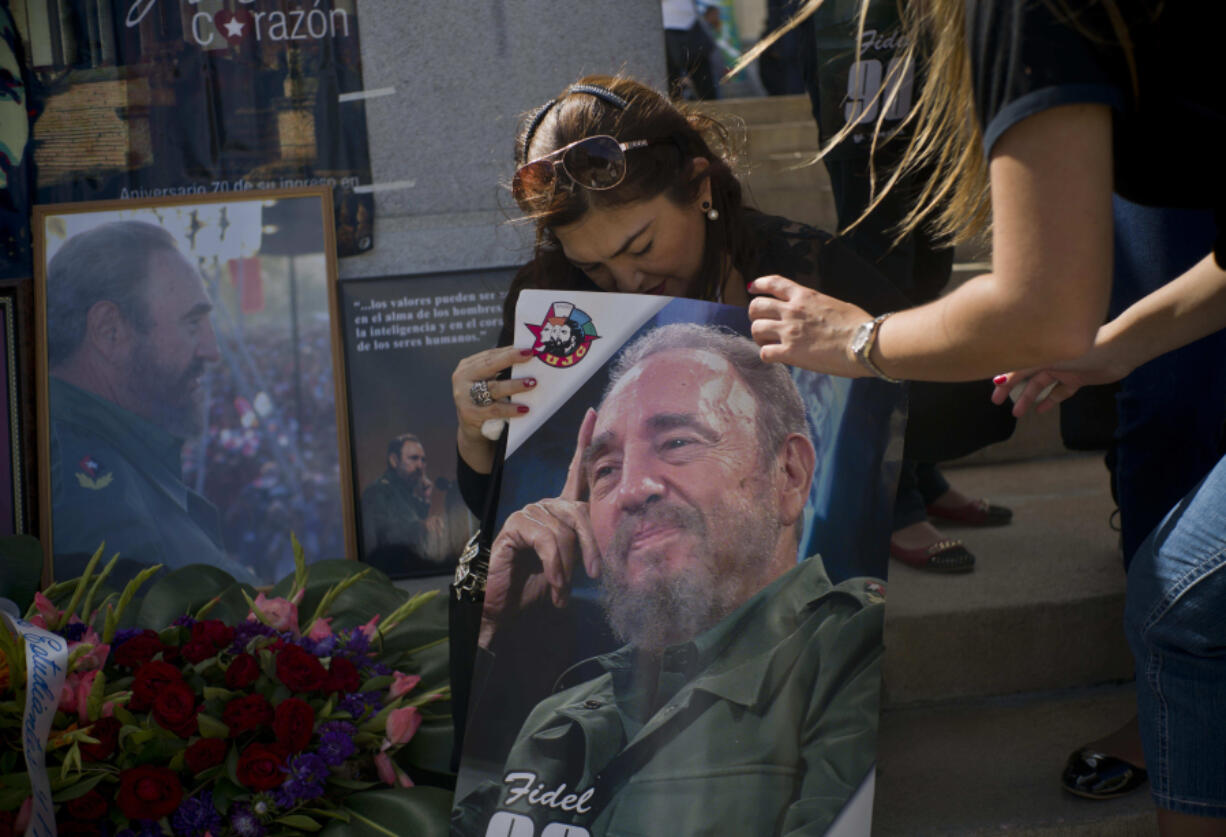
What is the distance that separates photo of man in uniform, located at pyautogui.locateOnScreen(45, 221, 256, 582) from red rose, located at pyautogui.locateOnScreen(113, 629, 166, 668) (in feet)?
3.05

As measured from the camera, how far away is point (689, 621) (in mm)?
1501

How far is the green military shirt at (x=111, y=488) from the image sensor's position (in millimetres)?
2627

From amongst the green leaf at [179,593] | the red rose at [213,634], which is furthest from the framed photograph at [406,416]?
the red rose at [213,634]

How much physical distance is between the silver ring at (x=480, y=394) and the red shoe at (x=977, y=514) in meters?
1.60

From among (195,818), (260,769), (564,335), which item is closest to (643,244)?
(564,335)

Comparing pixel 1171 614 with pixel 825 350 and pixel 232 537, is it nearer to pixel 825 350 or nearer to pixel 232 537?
pixel 825 350

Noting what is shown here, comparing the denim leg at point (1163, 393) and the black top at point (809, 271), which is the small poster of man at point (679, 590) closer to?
the black top at point (809, 271)

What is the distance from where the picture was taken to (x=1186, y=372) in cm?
183

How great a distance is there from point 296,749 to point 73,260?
5.30 feet

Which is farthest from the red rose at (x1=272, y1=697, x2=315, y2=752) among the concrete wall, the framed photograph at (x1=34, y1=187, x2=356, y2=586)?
the concrete wall

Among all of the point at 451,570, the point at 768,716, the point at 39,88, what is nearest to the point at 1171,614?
the point at 768,716

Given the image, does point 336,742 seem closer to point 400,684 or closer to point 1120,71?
point 400,684

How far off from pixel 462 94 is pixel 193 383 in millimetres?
1024

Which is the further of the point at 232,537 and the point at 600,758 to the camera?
the point at 232,537
